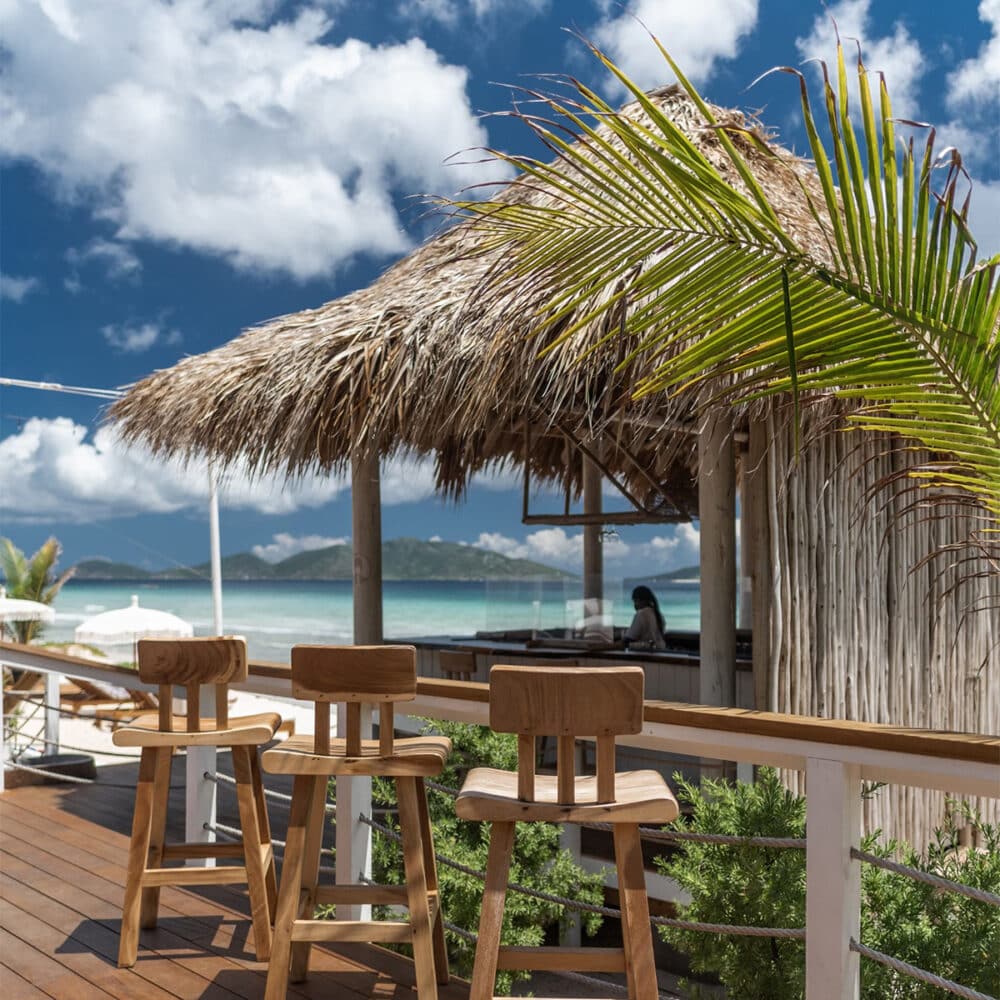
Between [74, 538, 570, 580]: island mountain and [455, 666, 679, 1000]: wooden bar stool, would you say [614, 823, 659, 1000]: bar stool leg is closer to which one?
[455, 666, 679, 1000]: wooden bar stool

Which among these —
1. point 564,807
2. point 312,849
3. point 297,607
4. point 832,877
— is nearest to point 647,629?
point 312,849

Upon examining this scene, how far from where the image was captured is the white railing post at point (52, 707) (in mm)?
5698

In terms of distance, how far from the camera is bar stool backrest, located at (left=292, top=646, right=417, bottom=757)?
244 cm

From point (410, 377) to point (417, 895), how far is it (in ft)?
9.64

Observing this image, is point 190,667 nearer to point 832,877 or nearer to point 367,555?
point 832,877

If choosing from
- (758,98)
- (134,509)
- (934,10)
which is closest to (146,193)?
(134,509)

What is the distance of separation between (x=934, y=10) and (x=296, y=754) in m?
59.2

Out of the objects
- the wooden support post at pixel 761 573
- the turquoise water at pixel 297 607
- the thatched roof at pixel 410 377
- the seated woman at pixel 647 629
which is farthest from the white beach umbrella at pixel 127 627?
the turquoise water at pixel 297 607

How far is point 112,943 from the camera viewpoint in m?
3.13

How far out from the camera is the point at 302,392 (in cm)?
532

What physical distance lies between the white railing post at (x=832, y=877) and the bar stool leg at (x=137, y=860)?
1735mm

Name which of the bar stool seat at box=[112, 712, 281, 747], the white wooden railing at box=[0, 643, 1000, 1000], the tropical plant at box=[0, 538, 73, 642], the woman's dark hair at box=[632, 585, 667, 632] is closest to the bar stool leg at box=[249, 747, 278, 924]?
the bar stool seat at box=[112, 712, 281, 747]

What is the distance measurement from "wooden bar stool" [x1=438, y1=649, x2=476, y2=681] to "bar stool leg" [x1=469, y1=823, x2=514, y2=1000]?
4.34 m

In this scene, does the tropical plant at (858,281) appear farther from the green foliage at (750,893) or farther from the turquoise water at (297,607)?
the turquoise water at (297,607)
